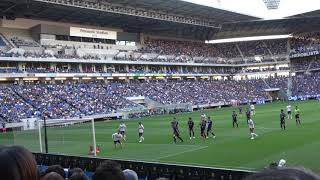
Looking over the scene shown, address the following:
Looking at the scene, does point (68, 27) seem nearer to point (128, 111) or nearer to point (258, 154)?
point (128, 111)

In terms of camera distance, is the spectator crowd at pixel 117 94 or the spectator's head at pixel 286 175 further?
the spectator crowd at pixel 117 94

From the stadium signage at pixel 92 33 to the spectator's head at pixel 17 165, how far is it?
82569 mm

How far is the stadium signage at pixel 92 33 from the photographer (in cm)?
8412

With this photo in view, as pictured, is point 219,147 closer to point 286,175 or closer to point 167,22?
point 286,175

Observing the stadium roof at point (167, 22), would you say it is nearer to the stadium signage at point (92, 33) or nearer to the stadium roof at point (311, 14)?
the stadium signage at point (92, 33)

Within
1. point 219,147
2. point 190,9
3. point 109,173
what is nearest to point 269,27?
point 190,9

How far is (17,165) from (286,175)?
6.09 feet

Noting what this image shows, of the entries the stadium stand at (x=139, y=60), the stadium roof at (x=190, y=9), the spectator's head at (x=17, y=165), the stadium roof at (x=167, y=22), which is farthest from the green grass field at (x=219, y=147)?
the stadium roof at (x=190, y=9)

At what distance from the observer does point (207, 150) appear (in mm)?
27109

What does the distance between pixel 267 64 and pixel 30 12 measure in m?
61.3

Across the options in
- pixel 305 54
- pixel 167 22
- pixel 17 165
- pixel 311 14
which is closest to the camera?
pixel 17 165

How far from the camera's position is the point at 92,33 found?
86562 mm

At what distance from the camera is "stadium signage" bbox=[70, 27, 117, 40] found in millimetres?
84125

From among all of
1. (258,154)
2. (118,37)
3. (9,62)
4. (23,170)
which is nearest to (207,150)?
(258,154)
